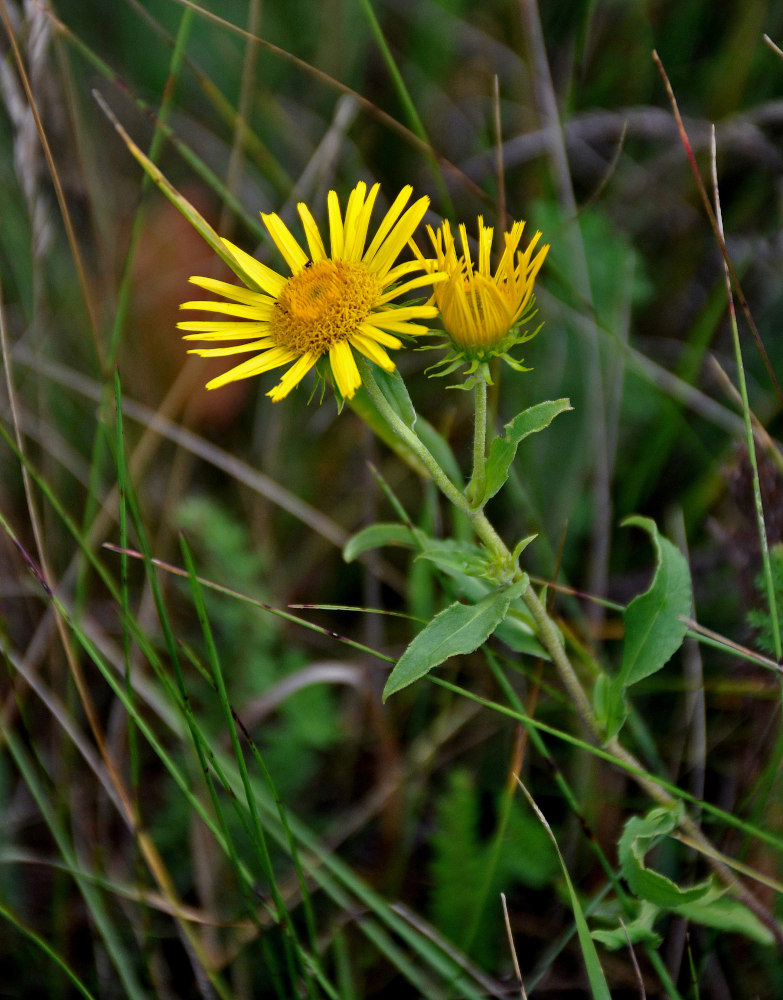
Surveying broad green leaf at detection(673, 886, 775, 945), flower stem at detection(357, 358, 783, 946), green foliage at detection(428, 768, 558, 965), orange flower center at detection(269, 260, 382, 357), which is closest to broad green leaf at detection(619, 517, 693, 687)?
flower stem at detection(357, 358, 783, 946)

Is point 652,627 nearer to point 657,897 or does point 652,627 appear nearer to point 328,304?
point 657,897

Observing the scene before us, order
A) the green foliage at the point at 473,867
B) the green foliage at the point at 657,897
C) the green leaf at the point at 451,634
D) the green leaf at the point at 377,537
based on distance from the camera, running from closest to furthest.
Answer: the green leaf at the point at 451,634, the green foliage at the point at 657,897, the green leaf at the point at 377,537, the green foliage at the point at 473,867

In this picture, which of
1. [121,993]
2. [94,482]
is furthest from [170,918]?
[94,482]

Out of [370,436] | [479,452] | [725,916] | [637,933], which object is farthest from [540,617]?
[370,436]

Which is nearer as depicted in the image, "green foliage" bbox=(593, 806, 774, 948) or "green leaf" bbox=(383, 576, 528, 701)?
"green leaf" bbox=(383, 576, 528, 701)

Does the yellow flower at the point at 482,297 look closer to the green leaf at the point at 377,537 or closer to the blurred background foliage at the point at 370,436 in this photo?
the green leaf at the point at 377,537

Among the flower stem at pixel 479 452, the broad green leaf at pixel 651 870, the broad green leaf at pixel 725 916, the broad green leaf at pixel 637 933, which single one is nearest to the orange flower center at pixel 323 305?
the flower stem at pixel 479 452

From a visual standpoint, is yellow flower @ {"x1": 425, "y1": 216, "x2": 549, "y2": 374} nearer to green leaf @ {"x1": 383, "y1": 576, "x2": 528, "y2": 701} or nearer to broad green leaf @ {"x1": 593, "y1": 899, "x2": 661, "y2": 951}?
green leaf @ {"x1": 383, "y1": 576, "x2": 528, "y2": 701}
